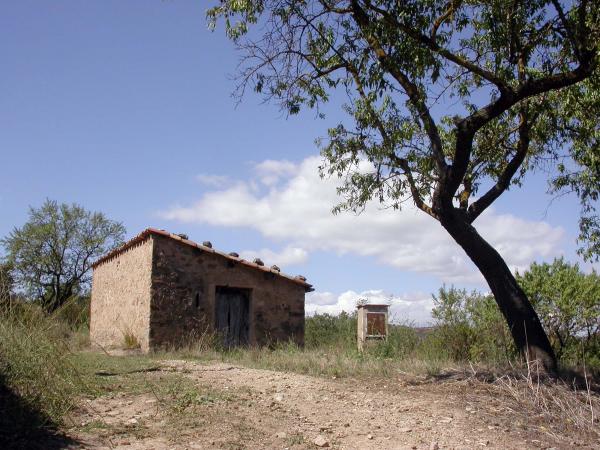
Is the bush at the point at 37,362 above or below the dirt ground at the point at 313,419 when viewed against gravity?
above

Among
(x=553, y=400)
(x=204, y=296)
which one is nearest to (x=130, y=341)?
(x=204, y=296)

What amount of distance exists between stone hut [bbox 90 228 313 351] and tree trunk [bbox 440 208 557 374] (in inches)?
291

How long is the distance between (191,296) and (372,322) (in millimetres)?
4520

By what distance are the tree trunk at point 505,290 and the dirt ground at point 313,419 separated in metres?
1.59

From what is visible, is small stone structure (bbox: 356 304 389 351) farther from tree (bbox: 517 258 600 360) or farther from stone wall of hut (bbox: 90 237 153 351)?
stone wall of hut (bbox: 90 237 153 351)

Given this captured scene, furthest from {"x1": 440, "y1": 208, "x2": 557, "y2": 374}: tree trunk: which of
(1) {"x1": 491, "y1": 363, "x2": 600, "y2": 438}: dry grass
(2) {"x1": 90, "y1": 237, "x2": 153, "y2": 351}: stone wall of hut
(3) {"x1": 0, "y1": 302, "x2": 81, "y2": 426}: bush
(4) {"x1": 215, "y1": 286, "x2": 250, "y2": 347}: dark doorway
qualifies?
(2) {"x1": 90, "y1": 237, "x2": 153, "y2": 351}: stone wall of hut

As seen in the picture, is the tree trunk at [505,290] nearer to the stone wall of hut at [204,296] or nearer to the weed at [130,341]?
the stone wall of hut at [204,296]

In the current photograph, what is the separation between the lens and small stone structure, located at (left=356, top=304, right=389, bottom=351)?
15.0 m

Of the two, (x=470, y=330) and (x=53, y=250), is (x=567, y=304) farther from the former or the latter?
(x=53, y=250)

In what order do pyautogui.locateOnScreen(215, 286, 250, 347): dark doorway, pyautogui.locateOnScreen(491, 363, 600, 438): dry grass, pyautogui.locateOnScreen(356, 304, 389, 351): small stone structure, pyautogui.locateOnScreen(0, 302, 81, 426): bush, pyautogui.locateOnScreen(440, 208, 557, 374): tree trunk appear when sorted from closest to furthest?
pyautogui.locateOnScreen(0, 302, 81, 426): bush, pyautogui.locateOnScreen(491, 363, 600, 438): dry grass, pyautogui.locateOnScreen(440, 208, 557, 374): tree trunk, pyautogui.locateOnScreen(356, 304, 389, 351): small stone structure, pyautogui.locateOnScreen(215, 286, 250, 347): dark doorway

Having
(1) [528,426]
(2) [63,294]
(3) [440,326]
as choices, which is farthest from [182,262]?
(2) [63,294]

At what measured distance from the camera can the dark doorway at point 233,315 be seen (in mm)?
16109

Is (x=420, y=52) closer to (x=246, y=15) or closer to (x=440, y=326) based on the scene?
(x=246, y=15)

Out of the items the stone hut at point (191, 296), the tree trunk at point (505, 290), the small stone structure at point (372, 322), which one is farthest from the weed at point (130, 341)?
the tree trunk at point (505, 290)
